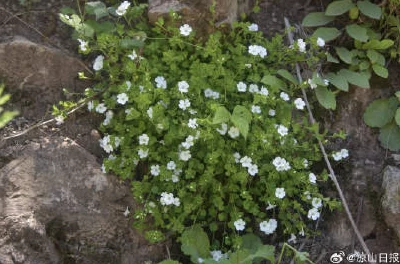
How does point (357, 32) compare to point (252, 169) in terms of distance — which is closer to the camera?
point (252, 169)

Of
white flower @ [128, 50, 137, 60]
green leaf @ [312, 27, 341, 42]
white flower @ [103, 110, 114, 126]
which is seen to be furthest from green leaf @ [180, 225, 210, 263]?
green leaf @ [312, 27, 341, 42]

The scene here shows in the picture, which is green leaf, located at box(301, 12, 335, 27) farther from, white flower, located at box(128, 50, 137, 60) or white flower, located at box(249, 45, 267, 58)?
white flower, located at box(128, 50, 137, 60)

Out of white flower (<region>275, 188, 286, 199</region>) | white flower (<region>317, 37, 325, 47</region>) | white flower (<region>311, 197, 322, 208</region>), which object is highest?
white flower (<region>317, 37, 325, 47</region>)

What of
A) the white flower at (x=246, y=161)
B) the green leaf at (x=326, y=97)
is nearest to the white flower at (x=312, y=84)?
the green leaf at (x=326, y=97)

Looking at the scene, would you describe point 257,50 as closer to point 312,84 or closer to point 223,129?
point 312,84

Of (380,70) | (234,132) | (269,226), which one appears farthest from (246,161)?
(380,70)

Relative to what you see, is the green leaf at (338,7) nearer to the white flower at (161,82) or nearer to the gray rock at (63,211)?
the white flower at (161,82)
